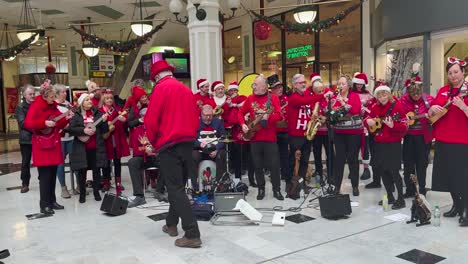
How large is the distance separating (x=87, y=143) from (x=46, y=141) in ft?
2.56

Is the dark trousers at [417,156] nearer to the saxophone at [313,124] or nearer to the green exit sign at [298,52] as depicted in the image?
the saxophone at [313,124]

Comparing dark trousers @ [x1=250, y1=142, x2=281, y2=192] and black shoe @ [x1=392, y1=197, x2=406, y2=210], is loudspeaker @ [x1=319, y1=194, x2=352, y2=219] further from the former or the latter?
dark trousers @ [x1=250, y1=142, x2=281, y2=192]

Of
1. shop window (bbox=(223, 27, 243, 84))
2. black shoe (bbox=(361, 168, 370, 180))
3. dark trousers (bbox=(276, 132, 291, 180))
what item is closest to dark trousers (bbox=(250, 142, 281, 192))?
dark trousers (bbox=(276, 132, 291, 180))

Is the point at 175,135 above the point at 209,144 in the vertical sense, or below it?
above

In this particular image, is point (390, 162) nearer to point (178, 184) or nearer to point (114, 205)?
point (178, 184)

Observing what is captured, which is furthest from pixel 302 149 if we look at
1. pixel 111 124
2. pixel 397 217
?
pixel 111 124

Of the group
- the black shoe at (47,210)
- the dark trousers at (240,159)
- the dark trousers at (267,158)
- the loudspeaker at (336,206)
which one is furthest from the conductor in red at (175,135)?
the dark trousers at (240,159)

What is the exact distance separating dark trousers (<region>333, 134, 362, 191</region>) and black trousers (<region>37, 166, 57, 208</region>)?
375 centimetres

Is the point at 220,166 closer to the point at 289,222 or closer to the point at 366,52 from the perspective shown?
the point at 289,222

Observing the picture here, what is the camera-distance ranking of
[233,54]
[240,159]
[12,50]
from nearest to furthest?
[240,159], [12,50], [233,54]

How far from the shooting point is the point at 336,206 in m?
4.76

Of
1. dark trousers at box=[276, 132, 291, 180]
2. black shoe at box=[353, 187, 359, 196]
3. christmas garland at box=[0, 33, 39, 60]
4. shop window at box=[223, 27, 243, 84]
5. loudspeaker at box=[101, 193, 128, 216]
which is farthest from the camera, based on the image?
shop window at box=[223, 27, 243, 84]

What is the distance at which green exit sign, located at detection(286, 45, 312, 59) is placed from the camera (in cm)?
1332

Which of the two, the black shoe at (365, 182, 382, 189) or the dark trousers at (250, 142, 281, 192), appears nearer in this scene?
the dark trousers at (250, 142, 281, 192)
